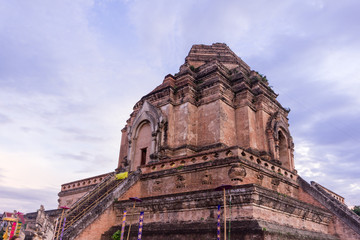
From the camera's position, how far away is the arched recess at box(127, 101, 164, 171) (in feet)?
60.5

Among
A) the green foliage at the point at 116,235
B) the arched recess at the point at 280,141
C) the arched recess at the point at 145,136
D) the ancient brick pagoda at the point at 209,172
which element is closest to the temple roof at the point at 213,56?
the ancient brick pagoda at the point at 209,172

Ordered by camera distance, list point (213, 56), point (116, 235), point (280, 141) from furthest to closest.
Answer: point (213, 56) → point (280, 141) → point (116, 235)

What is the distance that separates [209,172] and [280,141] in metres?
10.2

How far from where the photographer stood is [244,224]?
8992 millimetres

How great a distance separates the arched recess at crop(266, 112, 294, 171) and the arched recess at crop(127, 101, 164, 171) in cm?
698

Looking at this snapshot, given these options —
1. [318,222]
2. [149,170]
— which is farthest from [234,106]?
[318,222]

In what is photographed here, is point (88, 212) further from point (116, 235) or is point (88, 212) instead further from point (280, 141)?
point (280, 141)

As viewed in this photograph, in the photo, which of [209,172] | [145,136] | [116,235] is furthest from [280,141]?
[116,235]

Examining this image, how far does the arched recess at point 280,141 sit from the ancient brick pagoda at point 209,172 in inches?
2.6

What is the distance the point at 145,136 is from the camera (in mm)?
19766

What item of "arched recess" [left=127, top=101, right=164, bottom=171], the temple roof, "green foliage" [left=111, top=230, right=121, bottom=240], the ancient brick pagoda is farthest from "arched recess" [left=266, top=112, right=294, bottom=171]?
"green foliage" [left=111, top=230, right=121, bottom=240]

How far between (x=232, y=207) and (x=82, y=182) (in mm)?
15389

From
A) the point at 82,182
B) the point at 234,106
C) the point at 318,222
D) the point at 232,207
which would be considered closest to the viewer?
the point at 232,207

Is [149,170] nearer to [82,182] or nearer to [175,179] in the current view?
[175,179]
